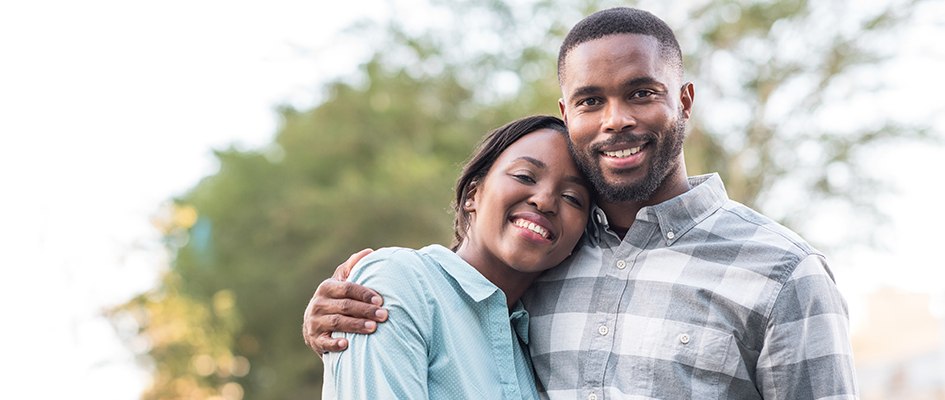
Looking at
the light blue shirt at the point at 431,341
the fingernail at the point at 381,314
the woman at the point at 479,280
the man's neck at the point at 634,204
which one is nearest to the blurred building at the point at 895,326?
the man's neck at the point at 634,204

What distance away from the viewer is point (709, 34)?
58.2 feet

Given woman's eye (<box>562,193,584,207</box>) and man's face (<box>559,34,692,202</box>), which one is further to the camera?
woman's eye (<box>562,193,584,207</box>)

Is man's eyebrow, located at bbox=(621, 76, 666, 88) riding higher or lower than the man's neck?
higher

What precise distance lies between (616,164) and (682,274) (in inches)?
14.2

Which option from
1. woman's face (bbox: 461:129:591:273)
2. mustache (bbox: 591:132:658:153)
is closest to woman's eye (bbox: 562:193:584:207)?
woman's face (bbox: 461:129:591:273)

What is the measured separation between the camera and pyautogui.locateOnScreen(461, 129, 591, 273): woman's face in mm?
3244

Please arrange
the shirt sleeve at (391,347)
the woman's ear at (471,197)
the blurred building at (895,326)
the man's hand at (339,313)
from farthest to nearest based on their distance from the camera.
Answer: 1. the blurred building at (895,326)
2. the woman's ear at (471,197)
3. the man's hand at (339,313)
4. the shirt sleeve at (391,347)

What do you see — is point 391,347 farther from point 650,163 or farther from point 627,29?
point 627,29

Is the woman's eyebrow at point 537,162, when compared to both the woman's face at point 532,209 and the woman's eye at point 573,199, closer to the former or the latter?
the woman's face at point 532,209

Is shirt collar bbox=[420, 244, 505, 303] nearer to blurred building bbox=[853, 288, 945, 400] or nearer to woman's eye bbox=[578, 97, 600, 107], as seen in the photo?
woman's eye bbox=[578, 97, 600, 107]

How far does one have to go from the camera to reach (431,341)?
9.77 feet

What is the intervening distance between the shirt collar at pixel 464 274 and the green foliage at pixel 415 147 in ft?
44.5

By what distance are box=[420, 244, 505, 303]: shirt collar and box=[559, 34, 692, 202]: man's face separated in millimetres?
434

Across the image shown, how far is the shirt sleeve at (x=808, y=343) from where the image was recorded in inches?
113
